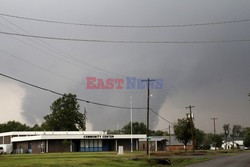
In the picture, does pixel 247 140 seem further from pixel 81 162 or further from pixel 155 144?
pixel 81 162

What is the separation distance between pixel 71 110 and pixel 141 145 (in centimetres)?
3133

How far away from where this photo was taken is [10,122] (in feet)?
531

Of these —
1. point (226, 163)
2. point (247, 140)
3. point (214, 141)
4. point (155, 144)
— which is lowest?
point (247, 140)

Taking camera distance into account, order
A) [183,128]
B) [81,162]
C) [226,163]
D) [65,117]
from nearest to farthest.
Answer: [81,162], [226,163], [183,128], [65,117]

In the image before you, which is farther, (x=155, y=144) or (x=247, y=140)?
(x=247, y=140)

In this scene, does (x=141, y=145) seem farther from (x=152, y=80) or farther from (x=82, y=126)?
(x=152, y=80)

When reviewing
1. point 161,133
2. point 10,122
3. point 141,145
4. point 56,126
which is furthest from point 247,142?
point 10,122

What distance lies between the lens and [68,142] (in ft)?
299

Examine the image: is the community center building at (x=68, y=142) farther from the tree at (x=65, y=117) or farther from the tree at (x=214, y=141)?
the tree at (x=214, y=141)

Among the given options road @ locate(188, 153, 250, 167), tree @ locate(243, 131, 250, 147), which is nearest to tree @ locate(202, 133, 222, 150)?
tree @ locate(243, 131, 250, 147)

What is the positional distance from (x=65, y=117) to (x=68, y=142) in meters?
39.4

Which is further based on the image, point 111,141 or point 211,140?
point 211,140

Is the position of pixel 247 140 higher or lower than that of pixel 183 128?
lower

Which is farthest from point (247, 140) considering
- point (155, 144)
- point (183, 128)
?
point (183, 128)
